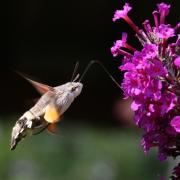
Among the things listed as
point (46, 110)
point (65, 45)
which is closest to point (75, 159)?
point (65, 45)

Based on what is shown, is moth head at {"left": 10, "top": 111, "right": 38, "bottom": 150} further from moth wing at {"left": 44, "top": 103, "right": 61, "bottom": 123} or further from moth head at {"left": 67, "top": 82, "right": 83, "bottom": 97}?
moth head at {"left": 67, "top": 82, "right": 83, "bottom": 97}

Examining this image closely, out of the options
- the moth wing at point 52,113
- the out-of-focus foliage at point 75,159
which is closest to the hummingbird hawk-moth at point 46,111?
the moth wing at point 52,113

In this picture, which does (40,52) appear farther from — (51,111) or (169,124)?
(169,124)

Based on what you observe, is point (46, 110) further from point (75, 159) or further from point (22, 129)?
point (75, 159)

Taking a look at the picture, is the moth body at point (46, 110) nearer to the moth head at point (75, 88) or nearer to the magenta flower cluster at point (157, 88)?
the moth head at point (75, 88)

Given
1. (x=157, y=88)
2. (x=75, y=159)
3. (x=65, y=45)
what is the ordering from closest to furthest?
(x=157, y=88)
(x=75, y=159)
(x=65, y=45)

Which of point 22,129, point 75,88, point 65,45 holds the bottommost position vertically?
point 65,45

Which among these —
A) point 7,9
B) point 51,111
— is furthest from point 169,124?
point 7,9
